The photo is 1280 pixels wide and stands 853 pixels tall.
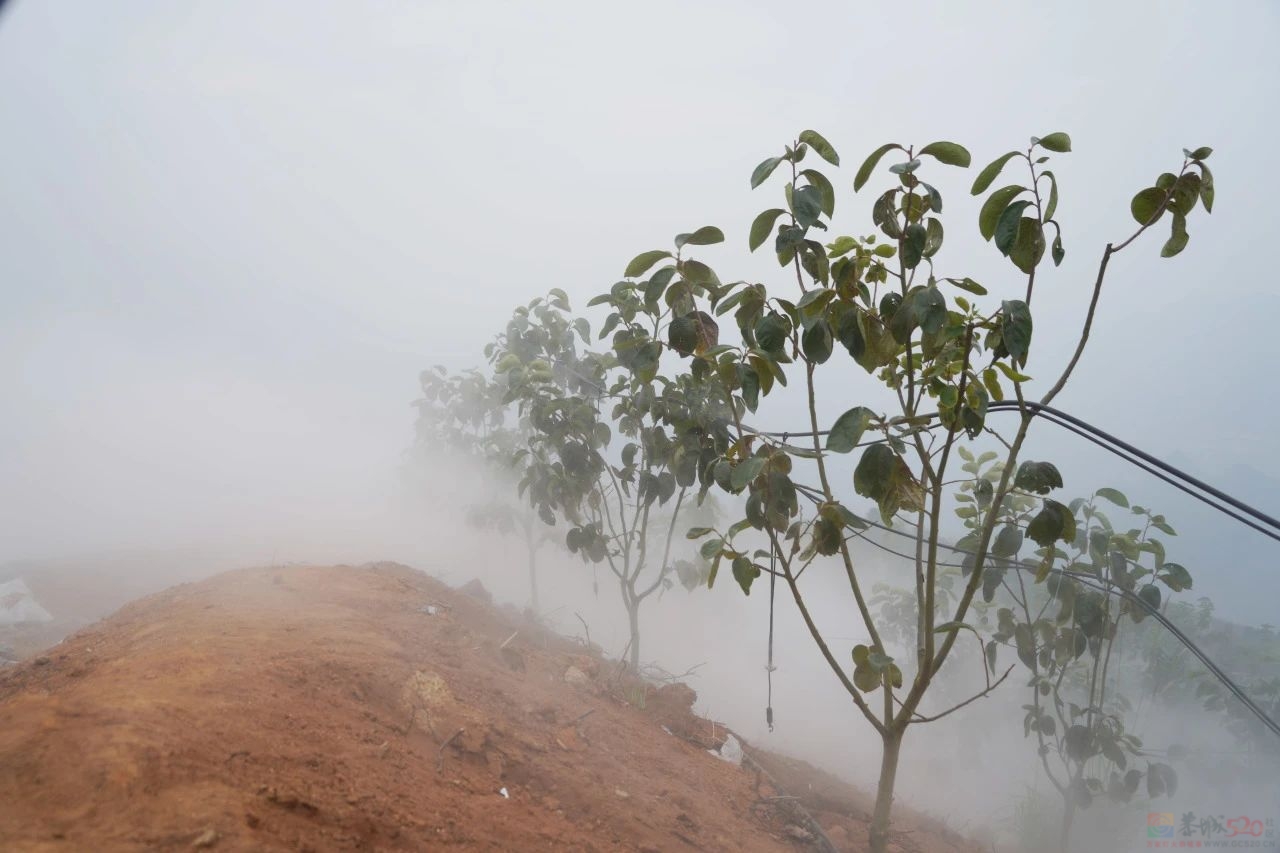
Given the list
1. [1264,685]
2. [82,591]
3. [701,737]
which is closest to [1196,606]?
[1264,685]

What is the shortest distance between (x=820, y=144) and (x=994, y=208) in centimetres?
63

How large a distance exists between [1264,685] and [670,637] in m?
7.99

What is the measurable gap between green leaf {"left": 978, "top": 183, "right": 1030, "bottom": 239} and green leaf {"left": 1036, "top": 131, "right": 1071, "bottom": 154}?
136 mm

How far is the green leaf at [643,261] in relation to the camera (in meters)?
2.71

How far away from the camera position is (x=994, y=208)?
6.45 ft

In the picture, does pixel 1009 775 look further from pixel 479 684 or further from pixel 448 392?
pixel 448 392

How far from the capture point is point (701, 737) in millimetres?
4297

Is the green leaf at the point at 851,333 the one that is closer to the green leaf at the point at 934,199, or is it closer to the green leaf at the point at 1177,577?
the green leaf at the point at 934,199

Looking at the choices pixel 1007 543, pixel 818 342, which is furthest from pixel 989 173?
pixel 1007 543
